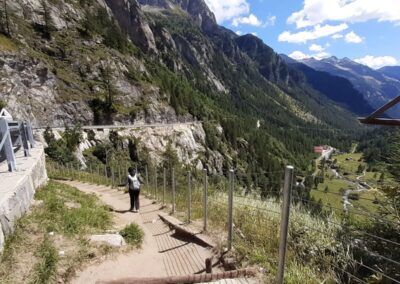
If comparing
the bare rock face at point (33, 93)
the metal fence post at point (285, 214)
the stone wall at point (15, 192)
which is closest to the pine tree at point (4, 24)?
the bare rock face at point (33, 93)

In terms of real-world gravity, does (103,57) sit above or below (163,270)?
above

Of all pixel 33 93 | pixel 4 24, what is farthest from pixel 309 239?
pixel 4 24

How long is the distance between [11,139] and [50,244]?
5841 millimetres

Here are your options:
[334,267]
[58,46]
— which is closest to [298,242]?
[334,267]

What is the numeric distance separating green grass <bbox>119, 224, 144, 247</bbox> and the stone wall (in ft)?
7.80

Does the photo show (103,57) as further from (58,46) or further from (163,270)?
(163,270)

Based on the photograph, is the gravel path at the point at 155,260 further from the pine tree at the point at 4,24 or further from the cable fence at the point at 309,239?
the pine tree at the point at 4,24

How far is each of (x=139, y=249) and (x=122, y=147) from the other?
173 ft

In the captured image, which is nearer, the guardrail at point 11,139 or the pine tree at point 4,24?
the guardrail at point 11,139

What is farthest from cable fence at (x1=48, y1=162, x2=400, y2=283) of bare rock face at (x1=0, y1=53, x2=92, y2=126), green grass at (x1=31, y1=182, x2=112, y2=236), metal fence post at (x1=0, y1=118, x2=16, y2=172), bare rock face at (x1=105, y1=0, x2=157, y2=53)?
bare rock face at (x1=105, y1=0, x2=157, y2=53)

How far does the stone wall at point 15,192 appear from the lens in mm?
6238

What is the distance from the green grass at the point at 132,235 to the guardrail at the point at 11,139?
335 cm

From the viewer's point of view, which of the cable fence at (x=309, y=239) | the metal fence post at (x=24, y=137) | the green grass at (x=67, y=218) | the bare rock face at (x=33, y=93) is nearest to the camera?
the cable fence at (x=309, y=239)

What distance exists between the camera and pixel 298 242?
240 inches
